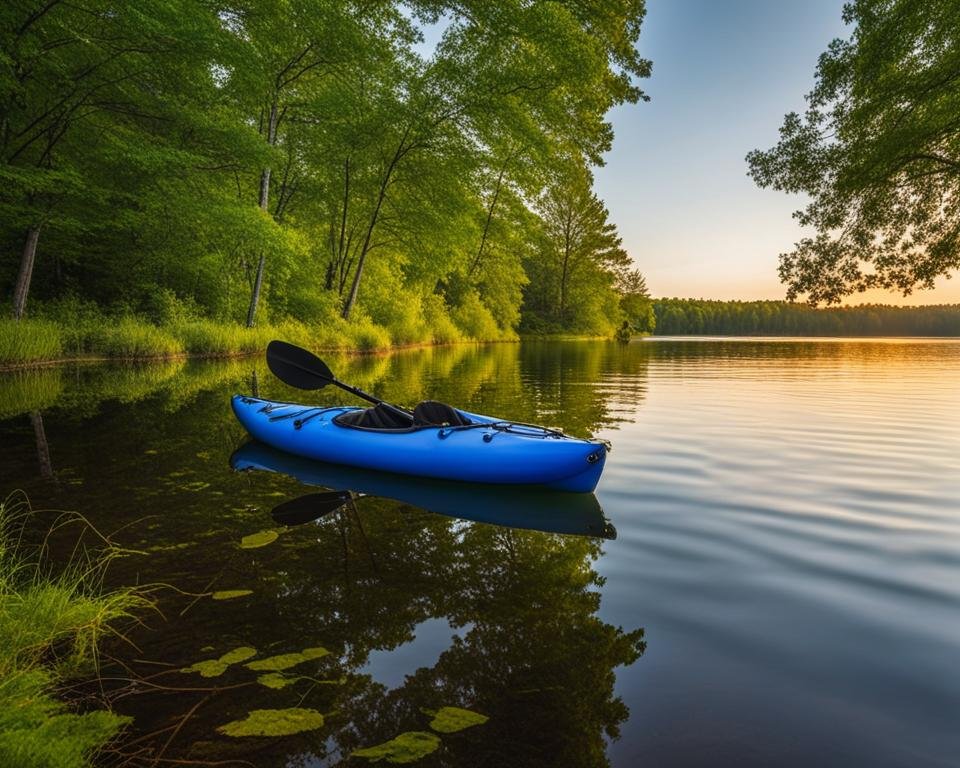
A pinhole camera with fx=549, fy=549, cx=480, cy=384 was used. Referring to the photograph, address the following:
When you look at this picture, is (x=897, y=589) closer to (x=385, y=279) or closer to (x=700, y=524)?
(x=700, y=524)

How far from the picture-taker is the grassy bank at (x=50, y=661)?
171cm

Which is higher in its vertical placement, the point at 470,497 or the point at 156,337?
the point at 156,337

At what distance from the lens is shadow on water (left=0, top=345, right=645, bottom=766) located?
7.08 feet

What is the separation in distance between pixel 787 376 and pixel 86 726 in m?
18.3

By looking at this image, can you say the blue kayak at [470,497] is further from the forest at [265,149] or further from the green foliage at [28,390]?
the forest at [265,149]

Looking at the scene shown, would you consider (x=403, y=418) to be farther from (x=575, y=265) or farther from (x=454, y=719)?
(x=575, y=265)

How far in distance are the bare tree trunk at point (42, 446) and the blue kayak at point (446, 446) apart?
239 cm

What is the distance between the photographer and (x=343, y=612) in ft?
10.1

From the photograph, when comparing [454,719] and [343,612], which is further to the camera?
[343,612]

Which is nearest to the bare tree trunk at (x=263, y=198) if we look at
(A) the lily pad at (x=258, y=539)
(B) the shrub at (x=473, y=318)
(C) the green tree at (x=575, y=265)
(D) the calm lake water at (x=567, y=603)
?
(D) the calm lake water at (x=567, y=603)

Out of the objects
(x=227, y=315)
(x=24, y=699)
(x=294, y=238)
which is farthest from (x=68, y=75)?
(x=24, y=699)

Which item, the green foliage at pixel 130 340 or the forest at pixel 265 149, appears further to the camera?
the green foliage at pixel 130 340

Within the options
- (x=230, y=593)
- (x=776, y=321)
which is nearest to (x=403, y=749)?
(x=230, y=593)

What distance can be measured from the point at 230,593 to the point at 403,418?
3.15 meters
